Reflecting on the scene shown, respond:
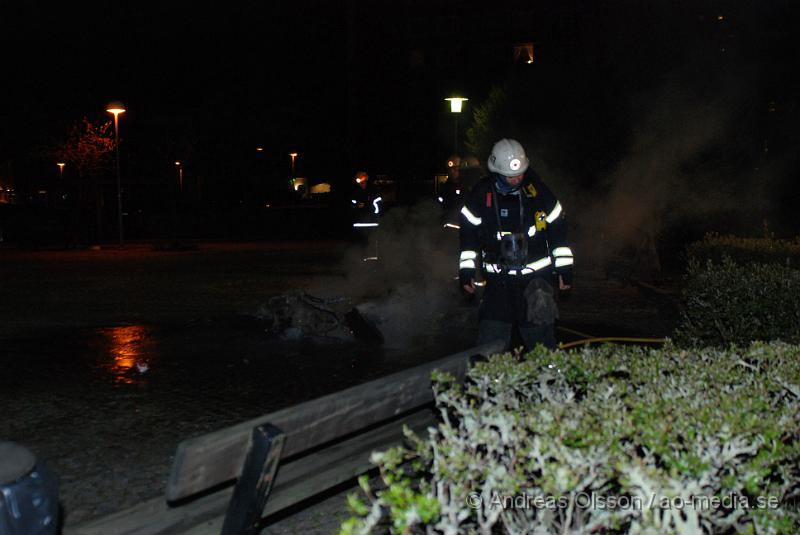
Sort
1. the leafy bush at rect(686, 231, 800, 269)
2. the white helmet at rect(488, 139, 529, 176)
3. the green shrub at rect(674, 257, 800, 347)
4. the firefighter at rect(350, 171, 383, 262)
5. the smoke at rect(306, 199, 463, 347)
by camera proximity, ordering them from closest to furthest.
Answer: the white helmet at rect(488, 139, 529, 176) < the green shrub at rect(674, 257, 800, 347) < the leafy bush at rect(686, 231, 800, 269) < the smoke at rect(306, 199, 463, 347) < the firefighter at rect(350, 171, 383, 262)

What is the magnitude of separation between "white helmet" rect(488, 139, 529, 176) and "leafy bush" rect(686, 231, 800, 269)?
150 inches

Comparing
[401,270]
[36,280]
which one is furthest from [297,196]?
[401,270]

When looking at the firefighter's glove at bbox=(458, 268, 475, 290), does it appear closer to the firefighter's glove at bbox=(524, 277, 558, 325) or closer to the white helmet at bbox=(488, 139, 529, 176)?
the firefighter's glove at bbox=(524, 277, 558, 325)

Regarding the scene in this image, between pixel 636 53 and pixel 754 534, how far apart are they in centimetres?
1293

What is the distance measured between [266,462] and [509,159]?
314 centimetres

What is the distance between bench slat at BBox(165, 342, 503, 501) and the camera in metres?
2.64

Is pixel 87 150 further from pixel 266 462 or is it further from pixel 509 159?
pixel 266 462

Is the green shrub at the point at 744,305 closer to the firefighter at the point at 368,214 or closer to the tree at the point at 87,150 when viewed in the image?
the firefighter at the point at 368,214

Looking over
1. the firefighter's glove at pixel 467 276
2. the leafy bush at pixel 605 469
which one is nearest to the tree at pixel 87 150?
the firefighter's glove at pixel 467 276

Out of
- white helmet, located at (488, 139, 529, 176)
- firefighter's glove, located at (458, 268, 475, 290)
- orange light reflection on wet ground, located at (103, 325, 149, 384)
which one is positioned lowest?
orange light reflection on wet ground, located at (103, 325, 149, 384)

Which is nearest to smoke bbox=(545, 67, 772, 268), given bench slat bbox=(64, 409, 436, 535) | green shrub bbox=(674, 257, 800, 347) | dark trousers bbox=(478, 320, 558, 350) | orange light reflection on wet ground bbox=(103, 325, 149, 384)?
green shrub bbox=(674, 257, 800, 347)

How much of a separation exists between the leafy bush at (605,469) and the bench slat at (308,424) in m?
0.38

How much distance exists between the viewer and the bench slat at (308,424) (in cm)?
264

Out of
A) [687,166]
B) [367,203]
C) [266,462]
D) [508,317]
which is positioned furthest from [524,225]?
[367,203]
